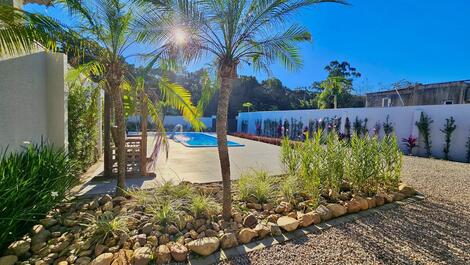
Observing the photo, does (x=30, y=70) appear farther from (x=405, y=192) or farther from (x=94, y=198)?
(x=405, y=192)

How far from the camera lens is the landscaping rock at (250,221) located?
13.2 feet

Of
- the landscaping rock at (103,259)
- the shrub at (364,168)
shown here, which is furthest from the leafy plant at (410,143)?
the landscaping rock at (103,259)

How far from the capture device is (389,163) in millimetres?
5859

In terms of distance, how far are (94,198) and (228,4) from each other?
14.8ft

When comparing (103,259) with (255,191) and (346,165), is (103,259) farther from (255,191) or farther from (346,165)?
(346,165)

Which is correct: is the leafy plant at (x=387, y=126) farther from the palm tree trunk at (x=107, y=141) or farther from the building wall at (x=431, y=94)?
the palm tree trunk at (x=107, y=141)

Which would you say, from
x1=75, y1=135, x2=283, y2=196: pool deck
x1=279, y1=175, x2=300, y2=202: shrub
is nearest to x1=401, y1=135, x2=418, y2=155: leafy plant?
x1=75, y1=135, x2=283, y2=196: pool deck

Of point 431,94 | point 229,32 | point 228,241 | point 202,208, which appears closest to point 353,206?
point 228,241

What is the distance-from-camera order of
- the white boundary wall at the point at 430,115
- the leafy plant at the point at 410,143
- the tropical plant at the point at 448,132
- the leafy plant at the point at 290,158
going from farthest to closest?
1. the leafy plant at the point at 410,143
2. the tropical plant at the point at 448,132
3. the white boundary wall at the point at 430,115
4. the leafy plant at the point at 290,158

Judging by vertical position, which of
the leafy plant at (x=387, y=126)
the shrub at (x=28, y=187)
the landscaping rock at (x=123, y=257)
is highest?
the leafy plant at (x=387, y=126)

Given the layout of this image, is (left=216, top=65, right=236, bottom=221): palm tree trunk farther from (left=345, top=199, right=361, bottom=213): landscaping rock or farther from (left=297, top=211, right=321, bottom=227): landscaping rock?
(left=345, top=199, right=361, bottom=213): landscaping rock

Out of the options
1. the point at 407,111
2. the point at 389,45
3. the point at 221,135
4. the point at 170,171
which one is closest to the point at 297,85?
the point at 389,45

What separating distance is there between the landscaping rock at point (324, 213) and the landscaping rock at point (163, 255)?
8.84 ft

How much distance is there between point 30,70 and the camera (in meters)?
5.23
